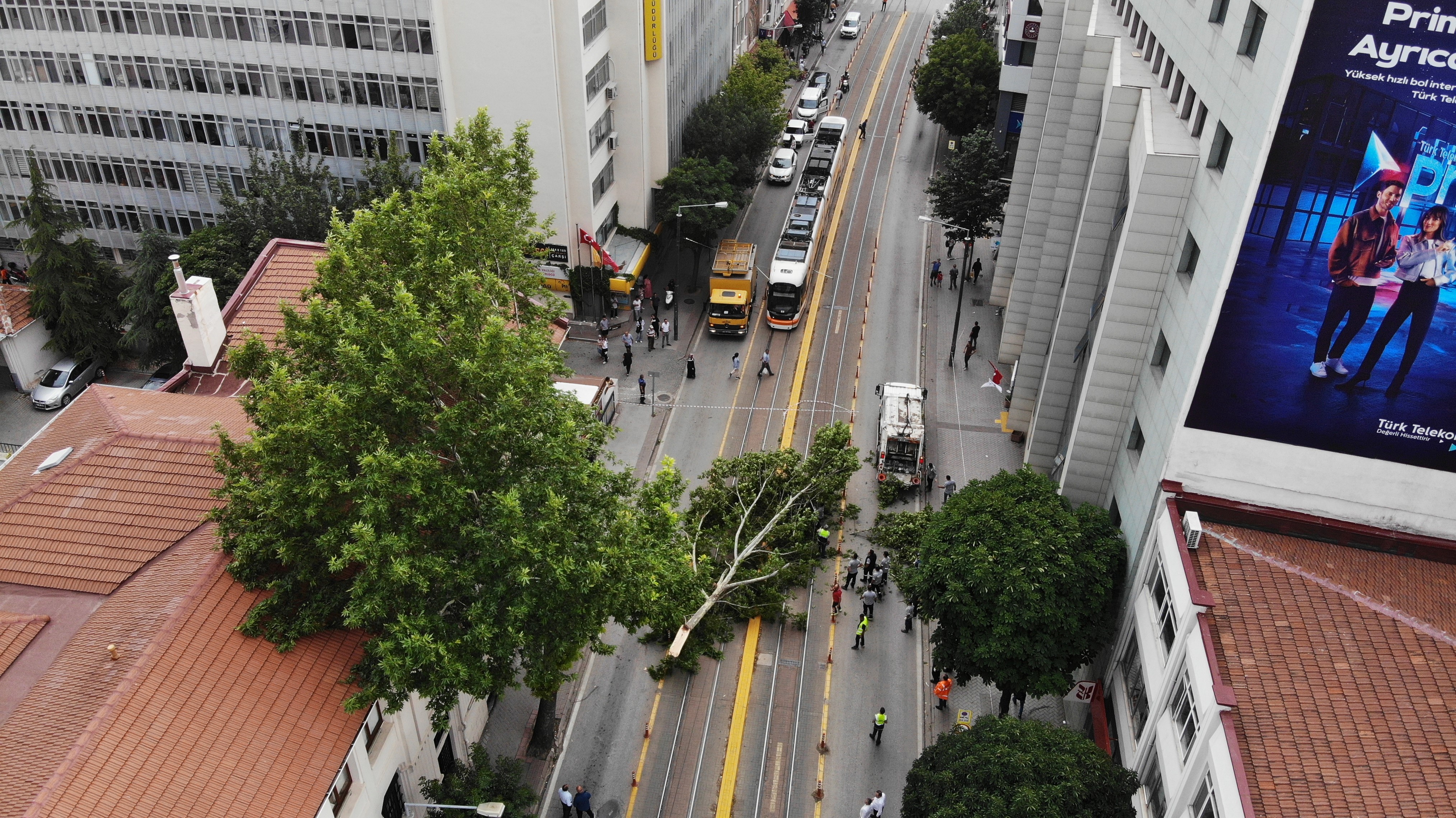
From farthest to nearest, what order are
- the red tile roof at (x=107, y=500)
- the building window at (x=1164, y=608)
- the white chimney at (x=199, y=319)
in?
the white chimney at (x=199, y=319), the building window at (x=1164, y=608), the red tile roof at (x=107, y=500)

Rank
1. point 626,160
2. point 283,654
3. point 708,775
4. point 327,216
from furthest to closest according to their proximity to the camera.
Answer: point 626,160 → point 327,216 → point 708,775 → point 283,654

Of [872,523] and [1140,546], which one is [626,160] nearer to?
[872,523]

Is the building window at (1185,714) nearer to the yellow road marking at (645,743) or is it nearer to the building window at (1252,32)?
the yellow road marking at (645,743)

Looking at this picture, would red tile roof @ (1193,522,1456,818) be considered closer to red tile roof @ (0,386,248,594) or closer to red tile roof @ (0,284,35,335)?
red tile roof @ (0,386,248,594)

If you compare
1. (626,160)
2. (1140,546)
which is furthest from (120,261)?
(1140,546)

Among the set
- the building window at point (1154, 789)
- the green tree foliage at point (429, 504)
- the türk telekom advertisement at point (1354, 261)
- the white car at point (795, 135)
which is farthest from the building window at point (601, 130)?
the building window at point (1154, 789)

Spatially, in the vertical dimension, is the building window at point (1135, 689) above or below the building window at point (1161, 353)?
below
